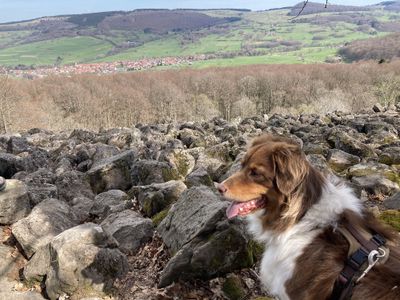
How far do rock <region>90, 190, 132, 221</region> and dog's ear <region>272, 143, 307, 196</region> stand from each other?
19.3 feet

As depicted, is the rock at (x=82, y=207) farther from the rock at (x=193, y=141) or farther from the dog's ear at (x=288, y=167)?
the rock at (x=193, y=141)

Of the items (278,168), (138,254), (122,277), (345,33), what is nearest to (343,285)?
(278,168)

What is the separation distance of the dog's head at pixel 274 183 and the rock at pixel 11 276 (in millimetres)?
3964

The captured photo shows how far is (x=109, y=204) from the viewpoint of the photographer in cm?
1029

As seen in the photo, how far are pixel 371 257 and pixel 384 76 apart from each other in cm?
8171

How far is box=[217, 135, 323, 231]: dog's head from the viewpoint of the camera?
433cm

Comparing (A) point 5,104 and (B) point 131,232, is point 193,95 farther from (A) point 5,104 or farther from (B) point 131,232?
(B) point 131,232

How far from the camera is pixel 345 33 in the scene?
654 ft

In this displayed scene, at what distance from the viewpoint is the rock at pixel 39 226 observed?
24.9 feet

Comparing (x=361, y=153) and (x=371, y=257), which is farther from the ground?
(x=371, y=257)

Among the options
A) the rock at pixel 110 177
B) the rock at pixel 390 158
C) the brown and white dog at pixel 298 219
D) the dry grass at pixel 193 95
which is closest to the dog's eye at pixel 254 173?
the brown and white dog at pixel 298 219

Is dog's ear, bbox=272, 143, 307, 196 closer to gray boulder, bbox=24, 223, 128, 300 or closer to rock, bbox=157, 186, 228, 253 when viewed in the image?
rock, bbox=157, 186, 228, 253

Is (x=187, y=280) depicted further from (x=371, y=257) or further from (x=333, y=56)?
(x=333, y=56)

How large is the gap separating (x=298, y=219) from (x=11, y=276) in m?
5.28
